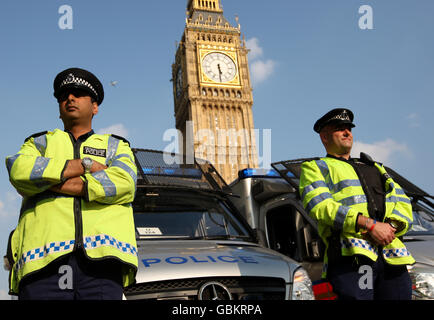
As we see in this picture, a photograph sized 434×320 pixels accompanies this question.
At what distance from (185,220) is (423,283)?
181 centimetres

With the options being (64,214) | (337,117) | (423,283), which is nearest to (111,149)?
(64,214)

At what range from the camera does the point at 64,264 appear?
1679 millimetres

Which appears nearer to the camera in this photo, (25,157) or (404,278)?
(25,157)

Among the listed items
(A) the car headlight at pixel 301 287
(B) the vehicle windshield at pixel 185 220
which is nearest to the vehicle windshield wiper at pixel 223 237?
(B) the vehicle windshield at pixel 185 220

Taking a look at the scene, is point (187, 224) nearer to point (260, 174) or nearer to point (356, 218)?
point (356, 218)

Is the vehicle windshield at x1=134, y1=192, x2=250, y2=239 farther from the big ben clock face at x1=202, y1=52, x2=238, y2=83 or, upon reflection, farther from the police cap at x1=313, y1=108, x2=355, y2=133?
the big ben clock face at x1=202, y1=52, x2=238, y2=83

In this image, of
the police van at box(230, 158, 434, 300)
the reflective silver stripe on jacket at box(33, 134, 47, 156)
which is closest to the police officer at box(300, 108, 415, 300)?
the reflective silver stripe on jacket at box(33, 134, 47, 156)

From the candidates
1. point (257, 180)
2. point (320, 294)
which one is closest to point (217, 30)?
point (257, 180)

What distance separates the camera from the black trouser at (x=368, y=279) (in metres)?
2.17

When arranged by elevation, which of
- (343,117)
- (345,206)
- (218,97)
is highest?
(218,97)

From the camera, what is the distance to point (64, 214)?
69.1 inches

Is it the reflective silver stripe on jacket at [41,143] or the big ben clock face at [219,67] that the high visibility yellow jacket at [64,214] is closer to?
the reflective silver stripe on jacket at [41,143]

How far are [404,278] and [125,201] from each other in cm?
151
